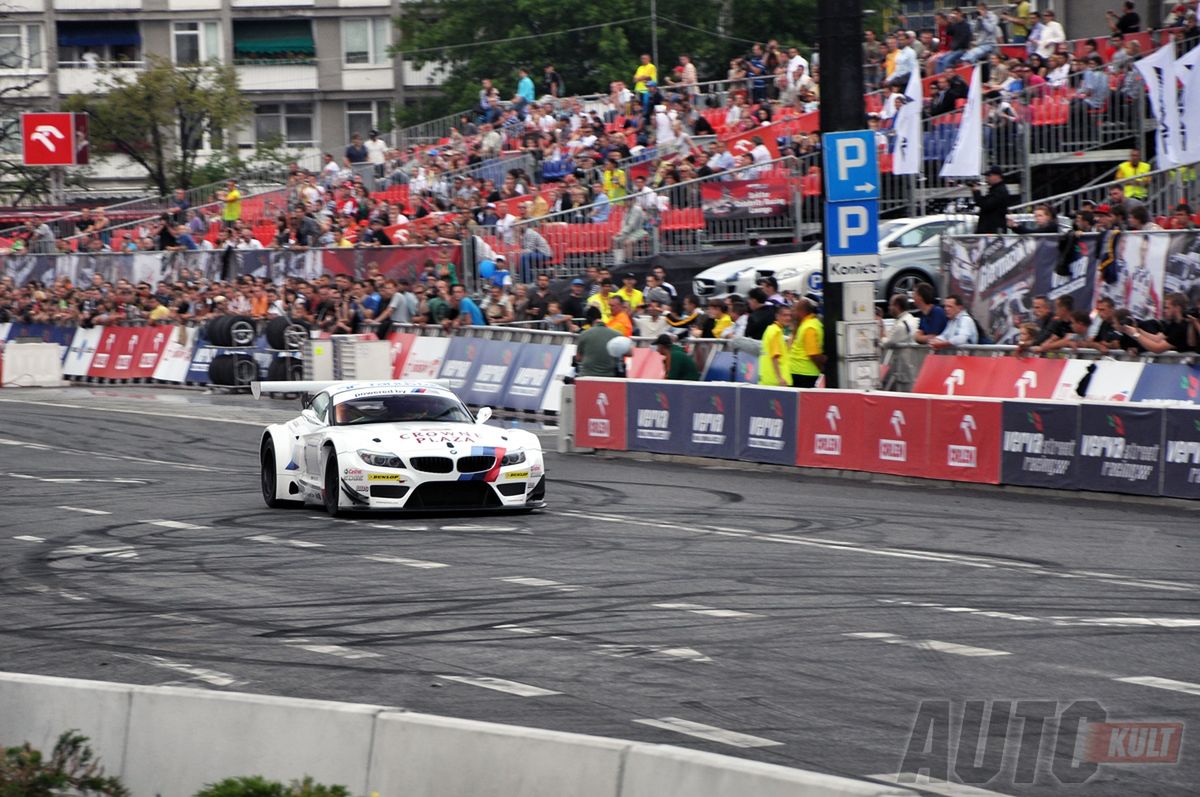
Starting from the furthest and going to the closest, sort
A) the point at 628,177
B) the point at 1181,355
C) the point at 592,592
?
the point at 628,177 → the point at 1181,355 → the point at 592,592

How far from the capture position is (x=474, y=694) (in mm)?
8570

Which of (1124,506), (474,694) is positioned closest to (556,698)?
(474,694)

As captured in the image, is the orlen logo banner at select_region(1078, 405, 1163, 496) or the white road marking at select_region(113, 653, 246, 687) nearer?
the white road marking at select_region(113, 653, 246, 687)

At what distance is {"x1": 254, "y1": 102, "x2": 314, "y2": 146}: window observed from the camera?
78.8 m

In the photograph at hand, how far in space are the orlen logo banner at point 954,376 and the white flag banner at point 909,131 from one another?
5267 millimetres

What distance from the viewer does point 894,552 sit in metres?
13.7

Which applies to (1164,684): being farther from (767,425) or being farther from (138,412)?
(138,412)

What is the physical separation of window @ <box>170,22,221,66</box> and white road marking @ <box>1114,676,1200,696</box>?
240ft

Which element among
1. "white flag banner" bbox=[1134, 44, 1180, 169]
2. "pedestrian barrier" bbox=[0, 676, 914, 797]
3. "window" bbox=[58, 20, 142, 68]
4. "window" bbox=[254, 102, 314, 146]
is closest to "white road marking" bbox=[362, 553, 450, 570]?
"pedestrian barrier" bbox=[0, 676, 914, 797]

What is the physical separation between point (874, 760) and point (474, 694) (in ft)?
7.40

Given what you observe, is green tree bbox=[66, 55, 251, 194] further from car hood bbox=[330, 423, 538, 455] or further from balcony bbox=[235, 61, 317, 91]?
car hood bbox=[330, 423, 538, 455]

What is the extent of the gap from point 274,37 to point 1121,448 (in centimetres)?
6621

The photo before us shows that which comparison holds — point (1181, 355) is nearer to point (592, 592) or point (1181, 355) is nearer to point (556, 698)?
point (592, 592)

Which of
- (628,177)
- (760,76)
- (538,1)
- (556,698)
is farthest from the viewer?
(538,1)
